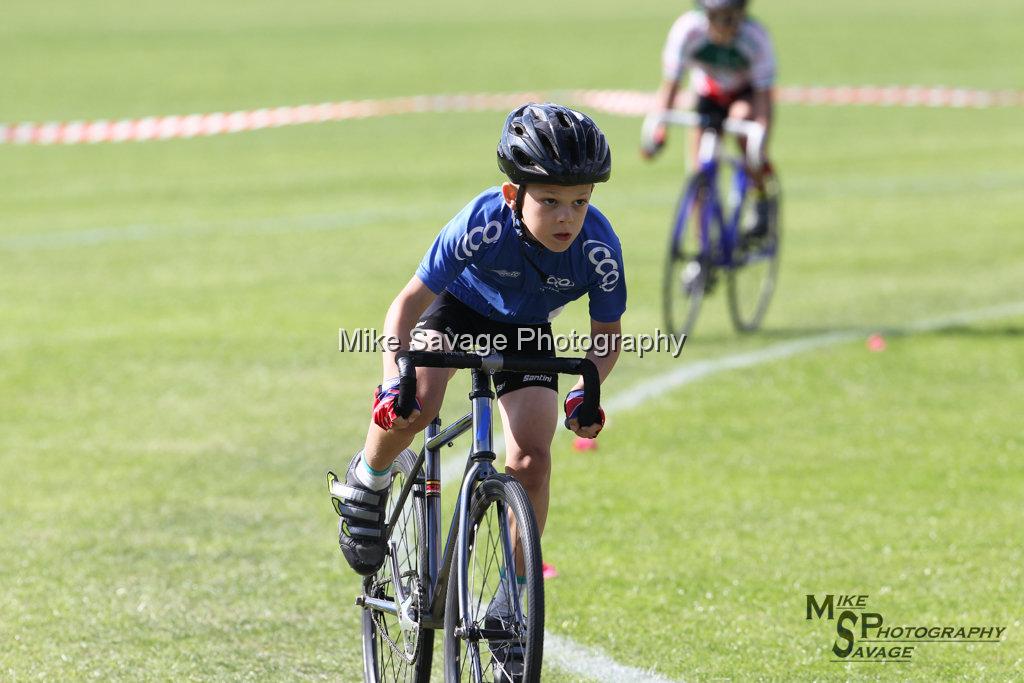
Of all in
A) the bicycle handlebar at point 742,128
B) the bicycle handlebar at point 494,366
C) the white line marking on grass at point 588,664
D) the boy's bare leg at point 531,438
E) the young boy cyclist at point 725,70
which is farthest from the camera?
the young boy cyclist at point 725,70

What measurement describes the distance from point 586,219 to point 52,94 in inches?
1127

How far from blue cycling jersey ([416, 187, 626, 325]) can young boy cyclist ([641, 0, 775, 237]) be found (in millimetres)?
6935

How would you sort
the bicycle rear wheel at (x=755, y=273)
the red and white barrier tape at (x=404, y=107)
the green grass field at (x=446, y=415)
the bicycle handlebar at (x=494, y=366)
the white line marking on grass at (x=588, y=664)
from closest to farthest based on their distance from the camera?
the bicycle handlebar at (x=494, y=366) < the white line marking on grass at (x=588, y=664) < the green grass field at (x=446, y=415) < the bicycle rear wheel at (x=755, y=273) < the red and white barrier tape at (x=404, y=107)

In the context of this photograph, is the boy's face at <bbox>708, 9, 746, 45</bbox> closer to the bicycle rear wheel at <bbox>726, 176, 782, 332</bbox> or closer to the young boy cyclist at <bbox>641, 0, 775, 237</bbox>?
the young boy cyclist at <bbox>641, 0, 775, 237</bbox>

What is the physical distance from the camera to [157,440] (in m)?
9.41

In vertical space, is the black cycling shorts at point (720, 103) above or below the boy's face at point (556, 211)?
above

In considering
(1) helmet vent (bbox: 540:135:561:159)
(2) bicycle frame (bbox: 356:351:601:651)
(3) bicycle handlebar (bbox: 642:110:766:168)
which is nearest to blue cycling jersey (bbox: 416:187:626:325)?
(1) helmet vent (bbox: 540:135:561:159)

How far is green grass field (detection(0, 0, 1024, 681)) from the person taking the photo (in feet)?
21.4

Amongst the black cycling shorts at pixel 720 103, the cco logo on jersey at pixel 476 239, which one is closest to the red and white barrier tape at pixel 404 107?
the black cycling shorts at pixel 720 103

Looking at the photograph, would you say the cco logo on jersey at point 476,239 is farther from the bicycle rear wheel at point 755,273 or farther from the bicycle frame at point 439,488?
the bicycle rear wheel at point 755,273

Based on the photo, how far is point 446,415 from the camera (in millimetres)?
10078

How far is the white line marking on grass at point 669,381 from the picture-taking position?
5973mm

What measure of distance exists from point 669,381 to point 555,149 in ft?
19.4

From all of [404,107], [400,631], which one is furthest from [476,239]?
[404,107]
